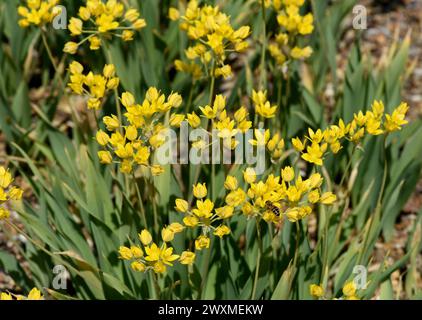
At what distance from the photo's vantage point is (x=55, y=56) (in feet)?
10.8

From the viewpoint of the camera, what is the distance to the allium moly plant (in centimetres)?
181

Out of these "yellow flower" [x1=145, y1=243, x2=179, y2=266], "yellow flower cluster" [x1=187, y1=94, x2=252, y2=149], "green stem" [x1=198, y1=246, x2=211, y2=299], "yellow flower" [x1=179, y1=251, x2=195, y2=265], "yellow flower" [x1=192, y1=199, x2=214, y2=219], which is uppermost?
"yellow flower cluster" [x1=187, y1=94, x2=252, y2=149]

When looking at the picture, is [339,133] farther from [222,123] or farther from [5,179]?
[5,179]

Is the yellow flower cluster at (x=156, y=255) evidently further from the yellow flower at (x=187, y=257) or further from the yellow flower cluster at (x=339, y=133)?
the yellow flower cluster at (x=339, y=133)

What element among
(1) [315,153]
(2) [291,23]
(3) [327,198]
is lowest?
(3) [327,198]

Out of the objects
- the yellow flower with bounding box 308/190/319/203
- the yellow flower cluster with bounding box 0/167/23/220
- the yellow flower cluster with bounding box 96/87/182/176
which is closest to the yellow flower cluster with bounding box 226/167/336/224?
the yellow flower with bounding box 308/190/319/203

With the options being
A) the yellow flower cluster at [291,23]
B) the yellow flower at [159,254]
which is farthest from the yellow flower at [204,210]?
the yellow flower cluster at [291,23]

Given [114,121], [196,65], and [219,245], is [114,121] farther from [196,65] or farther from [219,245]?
[196,65]

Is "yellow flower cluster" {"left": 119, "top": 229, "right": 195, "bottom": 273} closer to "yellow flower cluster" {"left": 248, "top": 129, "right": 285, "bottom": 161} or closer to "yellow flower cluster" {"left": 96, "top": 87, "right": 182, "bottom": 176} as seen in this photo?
"yellow flower cluster" {"left": 96, "top": 87, "right": 182, "bottom": 176}

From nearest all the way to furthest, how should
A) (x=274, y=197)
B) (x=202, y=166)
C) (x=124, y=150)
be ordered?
(x=274, y=197)
(x=124, y=150)
(x=202, y=166)

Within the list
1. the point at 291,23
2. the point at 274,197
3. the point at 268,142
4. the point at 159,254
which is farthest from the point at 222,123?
the point at 291,23

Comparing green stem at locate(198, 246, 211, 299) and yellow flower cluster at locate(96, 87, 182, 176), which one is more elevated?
yellow flower cluster at locate(96, 87, 182, 176)

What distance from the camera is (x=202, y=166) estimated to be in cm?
239

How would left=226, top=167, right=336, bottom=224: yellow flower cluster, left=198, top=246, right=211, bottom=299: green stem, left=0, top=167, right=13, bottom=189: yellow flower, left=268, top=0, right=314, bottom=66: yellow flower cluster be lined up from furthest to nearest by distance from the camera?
left=268, top=0, right=314, bottom=66: yellow flower cluster, left=198, top=246, right=211, bottom=299: green stem, left=0, top=167, right=13, bottom=189: yellow flower, left=226, top=167, right=336, bottom=224: yellow flower cluster
